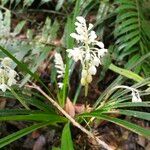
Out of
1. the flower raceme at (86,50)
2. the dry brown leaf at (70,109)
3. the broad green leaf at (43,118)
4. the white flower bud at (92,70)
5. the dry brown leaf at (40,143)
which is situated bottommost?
the dry brown leaf at (40,143)

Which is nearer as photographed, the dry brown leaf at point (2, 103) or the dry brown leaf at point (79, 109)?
A: the dry brown leaf at point (79, 109)

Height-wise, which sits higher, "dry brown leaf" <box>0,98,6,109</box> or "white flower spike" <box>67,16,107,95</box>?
"white flower spike" <box>67,16,107,95</box>

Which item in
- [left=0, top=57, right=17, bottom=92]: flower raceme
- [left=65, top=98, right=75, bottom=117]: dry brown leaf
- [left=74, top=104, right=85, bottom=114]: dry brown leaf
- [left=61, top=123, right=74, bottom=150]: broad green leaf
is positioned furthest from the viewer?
[left=74, top=104, right=85, bottom=114]: dry brown leaf

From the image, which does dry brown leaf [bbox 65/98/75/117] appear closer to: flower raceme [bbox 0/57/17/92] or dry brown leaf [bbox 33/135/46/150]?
dry brown leaf [bbox 33/135/46/150]

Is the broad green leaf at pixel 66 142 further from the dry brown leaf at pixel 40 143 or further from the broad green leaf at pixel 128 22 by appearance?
the broad green leaf at pixel 128 22

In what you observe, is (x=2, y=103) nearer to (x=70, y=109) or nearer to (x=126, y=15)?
(x=70, y=109)

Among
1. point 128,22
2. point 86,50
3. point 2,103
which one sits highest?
point 128,22

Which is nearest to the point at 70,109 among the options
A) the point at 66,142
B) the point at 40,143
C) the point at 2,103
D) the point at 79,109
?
the point at 79,109

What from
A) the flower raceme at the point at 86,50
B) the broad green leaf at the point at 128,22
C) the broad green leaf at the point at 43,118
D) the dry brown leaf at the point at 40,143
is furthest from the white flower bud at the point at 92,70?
the broad green leaf at the point at 128,22

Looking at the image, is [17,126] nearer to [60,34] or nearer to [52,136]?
[52,136]

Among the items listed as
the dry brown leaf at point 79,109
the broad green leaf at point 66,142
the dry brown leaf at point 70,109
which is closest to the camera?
the broad green leaf at point 66,142

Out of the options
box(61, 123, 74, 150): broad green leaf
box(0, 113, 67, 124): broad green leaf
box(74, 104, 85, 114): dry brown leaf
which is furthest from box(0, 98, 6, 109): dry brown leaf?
box(61, 123, 74, 150): broad green leaf
